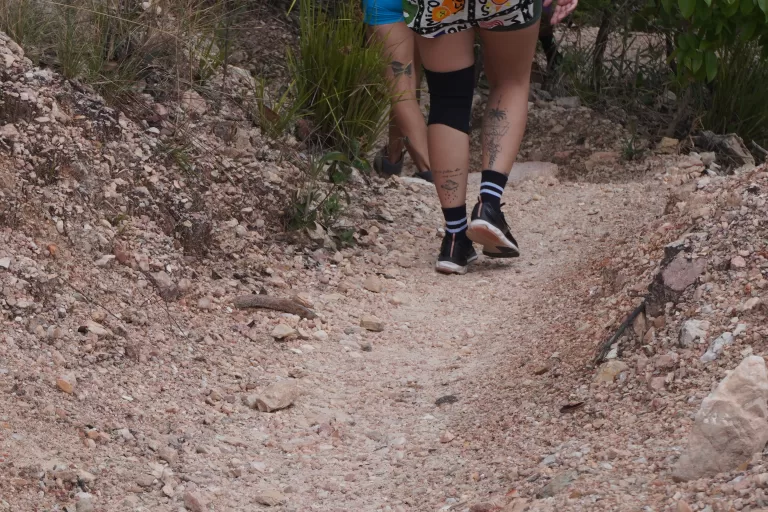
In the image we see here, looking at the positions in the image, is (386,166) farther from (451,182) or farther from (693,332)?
(693,332)

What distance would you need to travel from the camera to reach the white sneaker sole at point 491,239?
11.5ft

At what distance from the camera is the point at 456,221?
12.0 ft

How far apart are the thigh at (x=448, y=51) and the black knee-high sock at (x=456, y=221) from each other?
48 cm

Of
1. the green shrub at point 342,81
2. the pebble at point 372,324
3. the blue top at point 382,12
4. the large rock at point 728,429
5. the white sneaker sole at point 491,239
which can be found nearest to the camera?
the large rock at point 728,429

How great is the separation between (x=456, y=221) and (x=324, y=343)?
82cm

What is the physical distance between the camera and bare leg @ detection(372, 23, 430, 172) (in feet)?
13.4

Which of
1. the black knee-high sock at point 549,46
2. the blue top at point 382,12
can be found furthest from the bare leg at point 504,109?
the black knee-high sock at point 549,46

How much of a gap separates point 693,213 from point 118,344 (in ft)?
5.42

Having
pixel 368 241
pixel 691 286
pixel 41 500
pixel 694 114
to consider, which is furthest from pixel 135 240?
pixel 694 114

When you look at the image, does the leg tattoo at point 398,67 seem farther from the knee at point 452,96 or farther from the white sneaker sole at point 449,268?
the white sneaker sole at point 449,268

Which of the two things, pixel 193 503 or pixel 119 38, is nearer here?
pixel 193 503

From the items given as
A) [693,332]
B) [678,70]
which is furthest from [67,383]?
[678,70]

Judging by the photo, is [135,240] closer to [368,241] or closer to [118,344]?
Result: [118,344]

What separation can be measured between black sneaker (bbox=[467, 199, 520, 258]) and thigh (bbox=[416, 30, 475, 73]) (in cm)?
47
